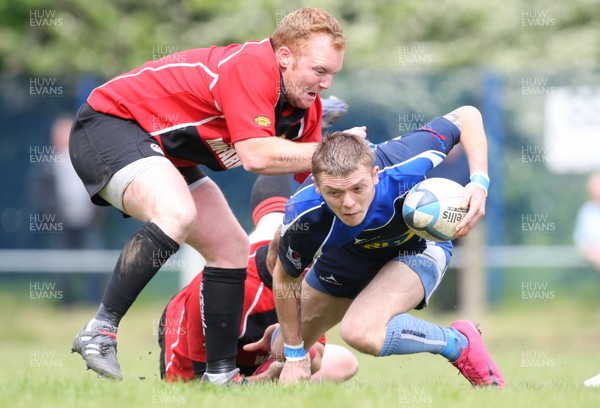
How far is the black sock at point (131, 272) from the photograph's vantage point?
5.11 meters

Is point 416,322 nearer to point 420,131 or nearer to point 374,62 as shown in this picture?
point 420,131

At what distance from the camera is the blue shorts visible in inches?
233

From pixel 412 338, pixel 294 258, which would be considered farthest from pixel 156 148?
pixel 412 338

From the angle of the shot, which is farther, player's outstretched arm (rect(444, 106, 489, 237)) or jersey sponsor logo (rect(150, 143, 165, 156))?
jersey sponsor logo (rect(150, 143, 165, 156))

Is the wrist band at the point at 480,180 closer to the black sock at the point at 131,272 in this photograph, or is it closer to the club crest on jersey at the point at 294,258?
the club crest on jersey at the point at 294,258

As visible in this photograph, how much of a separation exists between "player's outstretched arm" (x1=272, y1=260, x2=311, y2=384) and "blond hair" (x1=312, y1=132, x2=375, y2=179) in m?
0.73

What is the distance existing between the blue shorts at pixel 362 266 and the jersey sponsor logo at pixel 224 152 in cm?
81

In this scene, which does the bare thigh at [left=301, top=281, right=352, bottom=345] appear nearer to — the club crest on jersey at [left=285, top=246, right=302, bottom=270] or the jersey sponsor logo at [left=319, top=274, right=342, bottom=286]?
the jersey sponsor logo at [left=319, top=274, right=342, bottom=286]

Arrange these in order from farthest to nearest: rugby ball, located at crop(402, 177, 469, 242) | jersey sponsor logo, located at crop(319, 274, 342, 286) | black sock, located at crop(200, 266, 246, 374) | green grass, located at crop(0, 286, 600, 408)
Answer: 1. jersey sponsor logo, located at crop(319, 274, 342, 286)
2. black sock, located at crop(200, 266, 246, 374)
3. rugby ball, located at crop(402, 177, 469, 242)
4. green grass, located at crop(0, 286, 600, 408)

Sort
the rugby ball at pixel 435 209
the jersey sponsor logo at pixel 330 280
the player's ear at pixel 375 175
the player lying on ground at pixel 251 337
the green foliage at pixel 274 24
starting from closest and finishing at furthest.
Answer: the rugby ball at pixel 435 209 → the player's ear at pixel 375 175 → the jersey sponsor logo at pixel 330 280 → the player lying on ground at pixel 251 337 → the green foliage at pixel 274 24

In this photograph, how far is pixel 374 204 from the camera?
5395 mm

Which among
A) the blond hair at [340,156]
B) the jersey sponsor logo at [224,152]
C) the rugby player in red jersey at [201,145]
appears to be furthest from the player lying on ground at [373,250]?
the jersey sponsor logo at [224,152]

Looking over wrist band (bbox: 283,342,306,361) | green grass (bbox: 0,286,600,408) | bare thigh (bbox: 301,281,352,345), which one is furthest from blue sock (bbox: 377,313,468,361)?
bare thigh (bbox: 301,281,352,345)

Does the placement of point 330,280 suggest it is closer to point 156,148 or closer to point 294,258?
point 294,258
